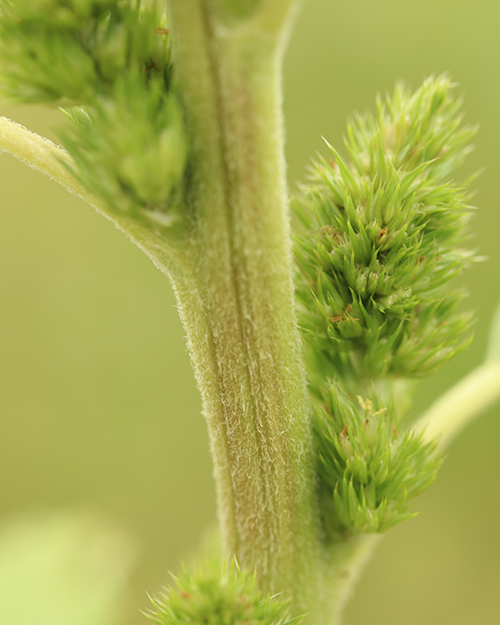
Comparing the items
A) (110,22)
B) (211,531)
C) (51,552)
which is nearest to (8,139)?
(110,22)

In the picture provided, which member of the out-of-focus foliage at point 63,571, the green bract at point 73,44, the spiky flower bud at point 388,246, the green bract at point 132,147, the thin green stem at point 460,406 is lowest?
the out-of-focus foliage at point 63,571

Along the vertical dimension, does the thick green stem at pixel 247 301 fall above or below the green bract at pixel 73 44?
below

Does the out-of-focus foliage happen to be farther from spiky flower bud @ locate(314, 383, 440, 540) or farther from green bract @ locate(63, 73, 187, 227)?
green bract @ locate(63, 73, 187, 227)

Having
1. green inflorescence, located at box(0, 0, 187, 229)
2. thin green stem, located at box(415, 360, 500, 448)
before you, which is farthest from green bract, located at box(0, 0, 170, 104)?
thin green stem, located at box(415, 360, 500, 448)

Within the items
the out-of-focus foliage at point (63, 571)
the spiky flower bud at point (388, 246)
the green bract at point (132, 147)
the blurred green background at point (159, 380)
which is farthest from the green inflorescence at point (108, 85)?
the blurred green background at point (159, 380)

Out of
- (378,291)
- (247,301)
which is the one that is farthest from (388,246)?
(247,301)

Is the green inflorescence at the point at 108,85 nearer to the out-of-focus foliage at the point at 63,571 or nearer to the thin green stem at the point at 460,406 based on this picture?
the thin green stem at the point at 460,406
